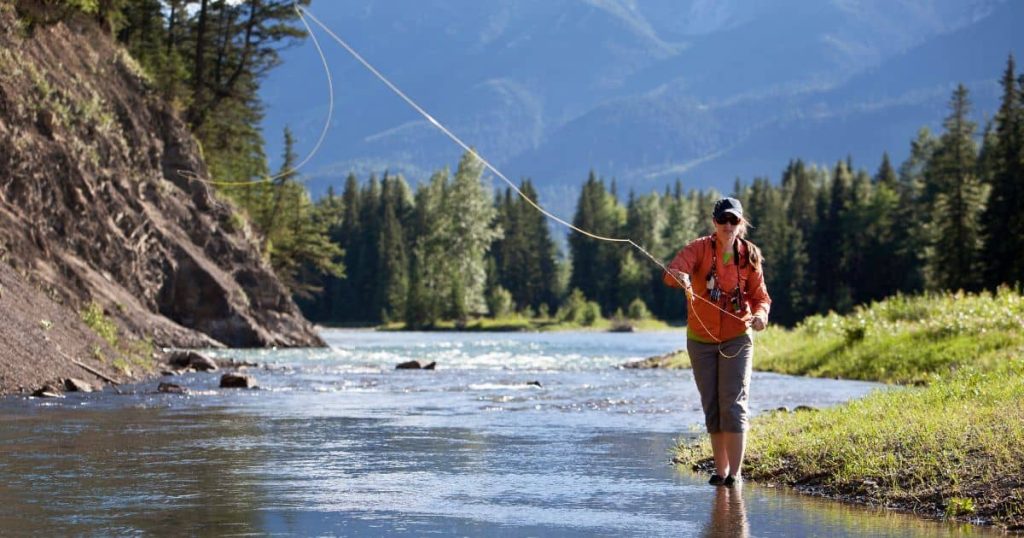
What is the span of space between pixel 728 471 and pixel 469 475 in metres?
2.52

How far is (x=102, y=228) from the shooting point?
40.9 meters

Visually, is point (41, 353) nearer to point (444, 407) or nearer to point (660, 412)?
point (444, 407)

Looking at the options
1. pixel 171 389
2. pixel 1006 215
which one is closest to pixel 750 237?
pixel 1006 215

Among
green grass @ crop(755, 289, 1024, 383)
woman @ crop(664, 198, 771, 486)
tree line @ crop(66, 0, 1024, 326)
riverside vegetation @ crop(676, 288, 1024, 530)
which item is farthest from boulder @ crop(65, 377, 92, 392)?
woman @ crop(664, 198, 771, 486)

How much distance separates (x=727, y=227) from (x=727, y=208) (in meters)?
0.18

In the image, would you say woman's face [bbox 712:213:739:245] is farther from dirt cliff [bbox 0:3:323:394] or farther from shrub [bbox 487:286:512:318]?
shrub [bbox 487:286:512:318]

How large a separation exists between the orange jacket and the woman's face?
0.47 feet

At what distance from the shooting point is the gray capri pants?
11797 mm

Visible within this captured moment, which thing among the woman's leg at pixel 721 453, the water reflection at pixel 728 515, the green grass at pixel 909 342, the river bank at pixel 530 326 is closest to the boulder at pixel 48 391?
the woman's leg at pixel 721 453

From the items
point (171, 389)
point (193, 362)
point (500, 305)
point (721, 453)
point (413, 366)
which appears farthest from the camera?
point (500, 305)

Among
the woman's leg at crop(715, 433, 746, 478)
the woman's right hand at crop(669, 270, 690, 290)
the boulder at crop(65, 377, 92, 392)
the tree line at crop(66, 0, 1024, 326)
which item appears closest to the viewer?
the woman's right hand at crop(669, 270, 690, 290)

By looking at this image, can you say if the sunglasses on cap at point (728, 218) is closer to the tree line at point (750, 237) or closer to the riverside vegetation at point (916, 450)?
the riverside vegetation at point (916, 450)

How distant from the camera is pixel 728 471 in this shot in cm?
1231

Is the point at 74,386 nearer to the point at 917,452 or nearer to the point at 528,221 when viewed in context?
the point at 917,452
